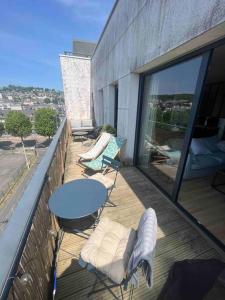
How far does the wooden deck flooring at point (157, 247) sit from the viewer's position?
1.52 meters

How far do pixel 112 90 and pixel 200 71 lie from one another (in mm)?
4374

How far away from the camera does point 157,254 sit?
6.08ft

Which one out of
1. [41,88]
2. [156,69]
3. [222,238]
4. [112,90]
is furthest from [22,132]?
[41,88]

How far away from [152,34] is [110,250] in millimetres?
3286

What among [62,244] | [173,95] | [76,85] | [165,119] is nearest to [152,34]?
[173,95]

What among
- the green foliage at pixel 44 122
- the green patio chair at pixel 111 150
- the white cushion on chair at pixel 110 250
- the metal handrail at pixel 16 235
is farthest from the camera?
the green foliage at pixel 44 122

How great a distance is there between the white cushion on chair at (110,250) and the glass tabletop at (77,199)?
0.25m

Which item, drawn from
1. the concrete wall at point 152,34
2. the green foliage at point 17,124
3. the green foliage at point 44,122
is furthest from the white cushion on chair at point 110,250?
the green foliage at point 17,124

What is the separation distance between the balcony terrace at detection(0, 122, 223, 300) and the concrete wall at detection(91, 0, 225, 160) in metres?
2.00

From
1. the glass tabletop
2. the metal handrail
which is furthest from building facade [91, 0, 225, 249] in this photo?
the metal handrail

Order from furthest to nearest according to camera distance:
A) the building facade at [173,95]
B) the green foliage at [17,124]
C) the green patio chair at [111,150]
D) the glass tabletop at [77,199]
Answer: the green foliage at [17,124]
the green patio chair at [111,150]
the building facade at [173,95]
the glass tabletop at [77,199]

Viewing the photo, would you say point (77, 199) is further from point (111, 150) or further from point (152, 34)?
point (152, 34)

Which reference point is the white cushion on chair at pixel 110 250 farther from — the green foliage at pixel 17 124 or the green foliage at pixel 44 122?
the green foliage at pixel 17 124

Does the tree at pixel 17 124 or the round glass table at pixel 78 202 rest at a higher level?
the round glass table at pixel 78 202
